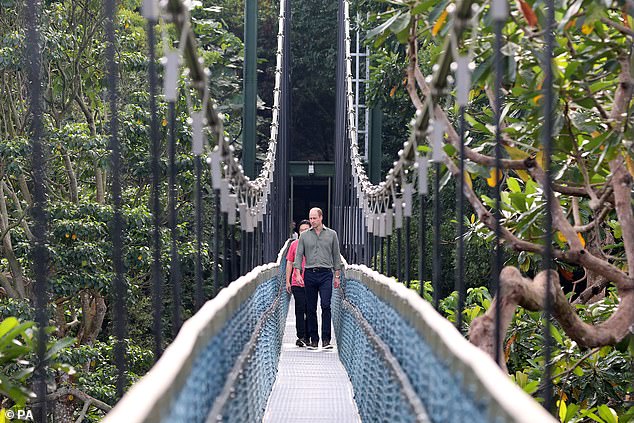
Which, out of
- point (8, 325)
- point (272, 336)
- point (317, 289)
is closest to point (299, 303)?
point (317, 289)

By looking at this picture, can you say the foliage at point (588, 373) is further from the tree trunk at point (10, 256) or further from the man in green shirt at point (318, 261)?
the tree trunk at point (10, 256)

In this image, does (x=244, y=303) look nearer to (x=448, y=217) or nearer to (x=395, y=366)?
(x=395, y=366)

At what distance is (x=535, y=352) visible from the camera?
6340 millimetres

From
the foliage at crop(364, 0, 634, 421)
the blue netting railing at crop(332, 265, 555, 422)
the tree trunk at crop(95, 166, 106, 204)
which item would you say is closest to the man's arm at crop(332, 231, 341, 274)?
the blue netting railing at crop(332, 265, 555, 422)

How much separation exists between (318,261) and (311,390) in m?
1.73

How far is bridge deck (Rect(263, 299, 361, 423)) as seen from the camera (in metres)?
5.28

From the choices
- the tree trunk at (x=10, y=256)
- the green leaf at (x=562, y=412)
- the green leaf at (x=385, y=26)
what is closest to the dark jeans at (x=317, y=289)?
the green leaf at (x=562, y=412)

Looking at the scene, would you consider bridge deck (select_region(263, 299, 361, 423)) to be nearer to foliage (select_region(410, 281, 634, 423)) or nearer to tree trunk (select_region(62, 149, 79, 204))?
foliage (select_region(410, 281, 634, 423))

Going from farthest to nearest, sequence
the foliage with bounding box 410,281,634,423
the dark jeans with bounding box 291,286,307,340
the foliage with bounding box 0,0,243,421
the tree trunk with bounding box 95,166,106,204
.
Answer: the tree trunk with bounding box 95,166,106,204, the foliage with bounding box 0,0,243,421, the dark jeans with bounding box 291,286,307,340, the foliage with bounding box 410,281,634,423

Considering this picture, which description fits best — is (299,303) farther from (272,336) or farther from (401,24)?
(401,24)

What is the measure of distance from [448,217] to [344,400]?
9.92 metres

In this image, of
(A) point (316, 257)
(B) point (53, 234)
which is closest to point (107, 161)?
(B) point (53, 234)

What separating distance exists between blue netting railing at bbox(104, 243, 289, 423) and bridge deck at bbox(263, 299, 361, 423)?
599mm

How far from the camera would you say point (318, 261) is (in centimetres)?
777
